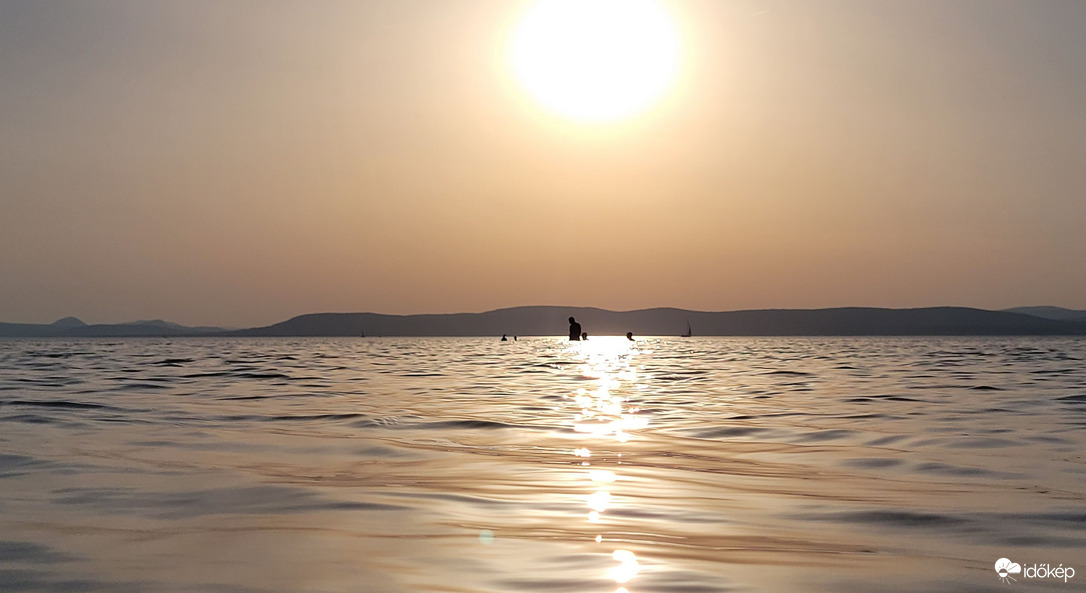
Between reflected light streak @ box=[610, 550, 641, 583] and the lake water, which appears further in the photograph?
the lake water

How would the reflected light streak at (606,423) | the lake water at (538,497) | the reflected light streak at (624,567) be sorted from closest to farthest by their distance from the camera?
the reflected light streak at (624,567)
the lake water at (538,497)
the reflected light streak at (606,423)

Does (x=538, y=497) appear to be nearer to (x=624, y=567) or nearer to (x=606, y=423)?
(x=624, y=567)

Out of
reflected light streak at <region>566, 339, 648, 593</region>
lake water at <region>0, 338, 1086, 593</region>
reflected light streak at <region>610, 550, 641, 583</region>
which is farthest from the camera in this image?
reflected light streak at <region>566, 339, 648, 593</region>

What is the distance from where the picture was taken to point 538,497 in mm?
8594

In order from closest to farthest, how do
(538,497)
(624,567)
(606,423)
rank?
(624,567) → (538,497) → (606,423)

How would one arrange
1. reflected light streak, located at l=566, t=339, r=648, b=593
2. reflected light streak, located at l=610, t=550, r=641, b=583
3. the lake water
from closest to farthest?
reflected light streak, located at l=610, t=550, r=641, b=583 < the lake water < reflected light streak, located at l=566, t=339, r=648, b=593

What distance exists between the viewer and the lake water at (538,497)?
5.87 metres

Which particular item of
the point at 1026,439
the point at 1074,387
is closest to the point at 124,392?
the point at 1026,439

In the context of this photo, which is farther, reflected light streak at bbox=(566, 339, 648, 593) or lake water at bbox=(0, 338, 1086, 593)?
reflected light streak at bbox=(566, 339, 648, 593)

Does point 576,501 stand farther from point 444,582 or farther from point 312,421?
point 312,421

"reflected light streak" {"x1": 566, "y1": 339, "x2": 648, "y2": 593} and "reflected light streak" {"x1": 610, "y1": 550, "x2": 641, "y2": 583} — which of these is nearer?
"reflected light streak" {"x1": 610, "y1": 550, "x2": 641, "y2": 583}

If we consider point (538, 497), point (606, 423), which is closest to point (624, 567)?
point (538, 497)

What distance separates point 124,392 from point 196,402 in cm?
367

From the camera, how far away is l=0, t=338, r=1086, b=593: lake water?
5.87 metres
